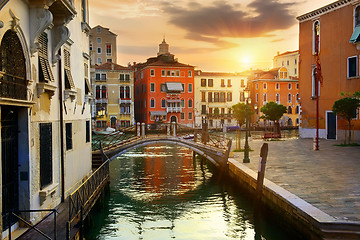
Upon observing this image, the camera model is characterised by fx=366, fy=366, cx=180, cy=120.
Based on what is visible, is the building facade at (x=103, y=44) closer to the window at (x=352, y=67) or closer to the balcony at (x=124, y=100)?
the balcony at (x=124, y=100)

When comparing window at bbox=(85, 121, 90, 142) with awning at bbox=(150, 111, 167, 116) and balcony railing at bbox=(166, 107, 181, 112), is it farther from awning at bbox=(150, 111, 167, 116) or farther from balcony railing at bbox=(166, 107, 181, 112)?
balcony railing at bbox=(166, 107, 181, 112)

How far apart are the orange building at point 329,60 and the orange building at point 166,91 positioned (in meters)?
24.9

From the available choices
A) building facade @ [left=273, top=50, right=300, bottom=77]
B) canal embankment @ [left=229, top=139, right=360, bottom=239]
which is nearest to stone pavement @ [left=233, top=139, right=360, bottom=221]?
canal embankment @ [left=229, top=139, right=360, bottom=239]

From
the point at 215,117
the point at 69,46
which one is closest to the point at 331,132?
the point at 69,46

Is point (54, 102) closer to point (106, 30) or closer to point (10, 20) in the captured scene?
point (10, 20)

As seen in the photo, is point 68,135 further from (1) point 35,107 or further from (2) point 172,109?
(2) point 172,109

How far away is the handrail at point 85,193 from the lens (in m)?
8.04

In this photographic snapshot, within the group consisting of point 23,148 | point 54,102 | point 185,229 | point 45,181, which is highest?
point 54,102

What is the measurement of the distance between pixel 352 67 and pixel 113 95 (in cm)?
3330

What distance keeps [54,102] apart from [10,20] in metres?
3.00

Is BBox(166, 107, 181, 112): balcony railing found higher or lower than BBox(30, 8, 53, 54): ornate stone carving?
lower

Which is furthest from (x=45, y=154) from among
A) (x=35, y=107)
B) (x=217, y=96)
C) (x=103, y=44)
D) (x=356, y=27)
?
(x=103, y=44)

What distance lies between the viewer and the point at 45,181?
324 inches

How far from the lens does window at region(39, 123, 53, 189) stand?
802cm
